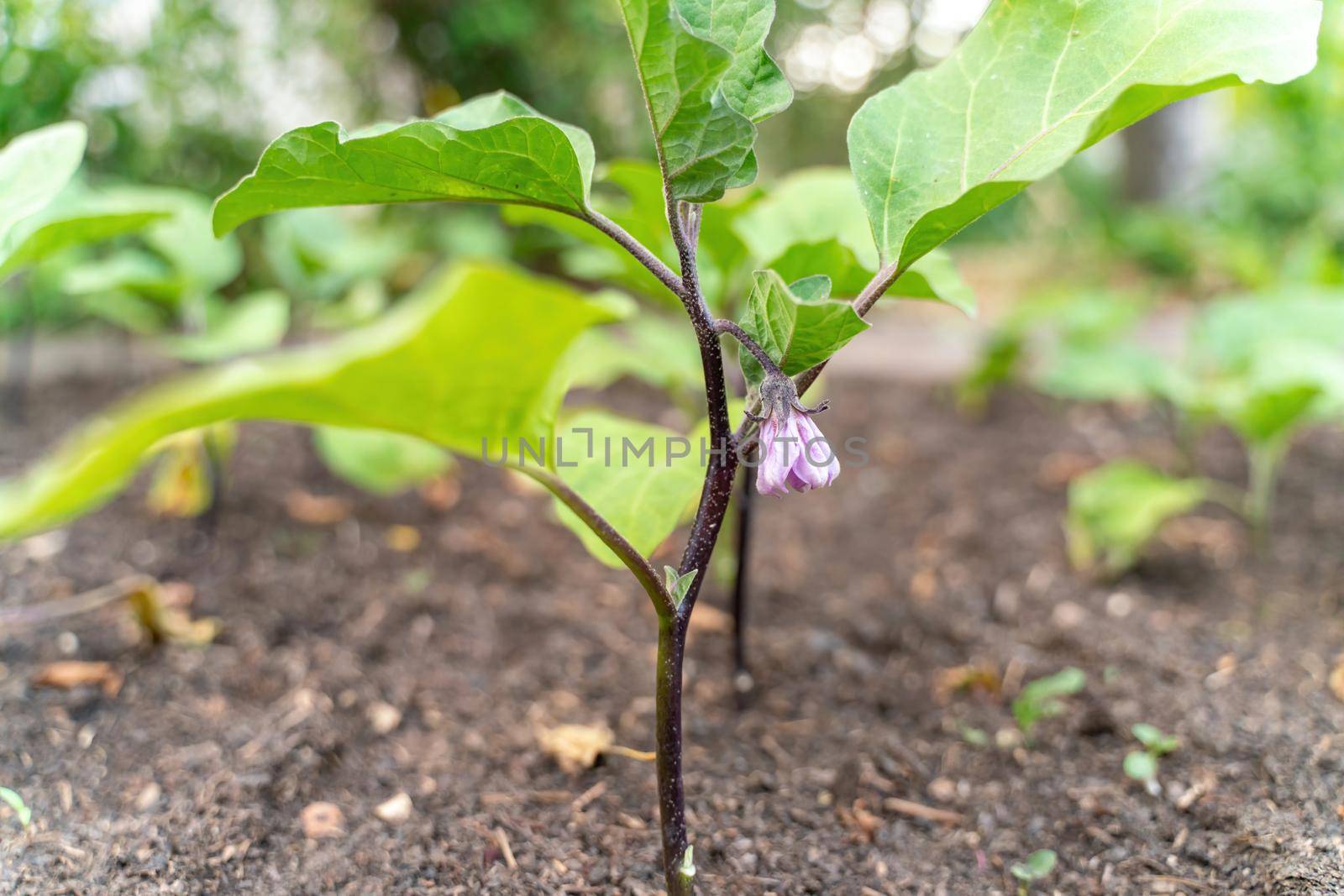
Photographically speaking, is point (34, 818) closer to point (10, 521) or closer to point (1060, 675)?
point (10, 521)

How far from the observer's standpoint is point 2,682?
3.86ft

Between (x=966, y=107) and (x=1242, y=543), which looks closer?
(x=966, y=107)

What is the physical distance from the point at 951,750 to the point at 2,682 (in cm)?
125

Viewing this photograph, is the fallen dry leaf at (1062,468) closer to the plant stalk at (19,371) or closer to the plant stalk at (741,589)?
the plant stalk at (741,589)

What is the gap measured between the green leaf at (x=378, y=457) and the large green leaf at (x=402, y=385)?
1.00 meters

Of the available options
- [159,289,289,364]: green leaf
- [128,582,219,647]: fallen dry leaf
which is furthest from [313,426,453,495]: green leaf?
[128,582,219,647]: fallen dry leaf

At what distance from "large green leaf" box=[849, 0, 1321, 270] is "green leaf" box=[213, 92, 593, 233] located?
254mm

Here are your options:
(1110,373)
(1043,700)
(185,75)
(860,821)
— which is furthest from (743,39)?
(185,75)

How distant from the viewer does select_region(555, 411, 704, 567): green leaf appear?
801 millimetres

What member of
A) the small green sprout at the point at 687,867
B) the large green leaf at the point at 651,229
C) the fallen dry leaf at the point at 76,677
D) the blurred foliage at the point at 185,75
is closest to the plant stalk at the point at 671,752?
the small green sprout at the point at 687,867

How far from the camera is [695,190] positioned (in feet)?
2.27

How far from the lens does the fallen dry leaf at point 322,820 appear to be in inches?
38.6

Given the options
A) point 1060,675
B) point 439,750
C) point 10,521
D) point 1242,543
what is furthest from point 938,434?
point 10,521

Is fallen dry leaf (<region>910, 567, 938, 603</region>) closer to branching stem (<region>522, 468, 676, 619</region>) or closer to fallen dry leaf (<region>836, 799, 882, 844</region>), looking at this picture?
fallen dry leaf (<region>836, 799, 882, 844</region>)
